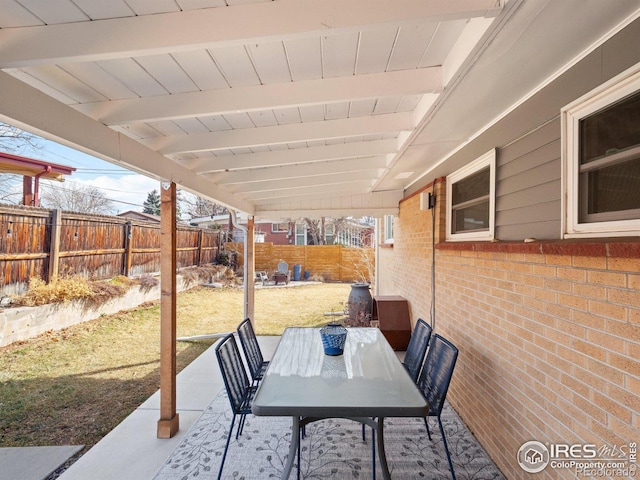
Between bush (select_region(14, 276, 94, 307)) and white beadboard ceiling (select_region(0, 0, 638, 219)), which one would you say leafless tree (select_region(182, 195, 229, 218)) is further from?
white beadboard ceiling (select_region(0, 0, 638, 219))

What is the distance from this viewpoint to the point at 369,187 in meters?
5.50

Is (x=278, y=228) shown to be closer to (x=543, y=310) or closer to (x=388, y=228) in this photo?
(x=388, y=228)

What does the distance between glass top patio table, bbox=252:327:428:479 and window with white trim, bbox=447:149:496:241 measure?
1.39 meters

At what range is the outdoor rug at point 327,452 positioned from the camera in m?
2.40

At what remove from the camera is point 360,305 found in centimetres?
604

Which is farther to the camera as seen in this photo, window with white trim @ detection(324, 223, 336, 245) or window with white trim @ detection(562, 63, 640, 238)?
window with white trim @ detection(324, 223, 336, 245)

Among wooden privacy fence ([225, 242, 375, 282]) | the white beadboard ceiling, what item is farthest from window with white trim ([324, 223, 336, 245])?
the white beadboard ceiling

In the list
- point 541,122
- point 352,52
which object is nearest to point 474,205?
point 541,122

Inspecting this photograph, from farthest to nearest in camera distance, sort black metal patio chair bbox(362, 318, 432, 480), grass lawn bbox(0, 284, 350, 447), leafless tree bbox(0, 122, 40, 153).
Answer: leafless tree bbox(0, 122, 40, 153)
grass lawn bbox(0, 284, 350, 447)
black metal patio chair bbox(362, 318, 432, 480)

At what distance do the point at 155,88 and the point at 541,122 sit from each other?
91.1 inches

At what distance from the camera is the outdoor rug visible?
240cm

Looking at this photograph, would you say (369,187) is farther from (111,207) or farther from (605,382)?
(111,207)

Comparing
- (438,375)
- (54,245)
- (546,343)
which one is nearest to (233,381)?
(438,375)

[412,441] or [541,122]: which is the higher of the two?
[541,122]
